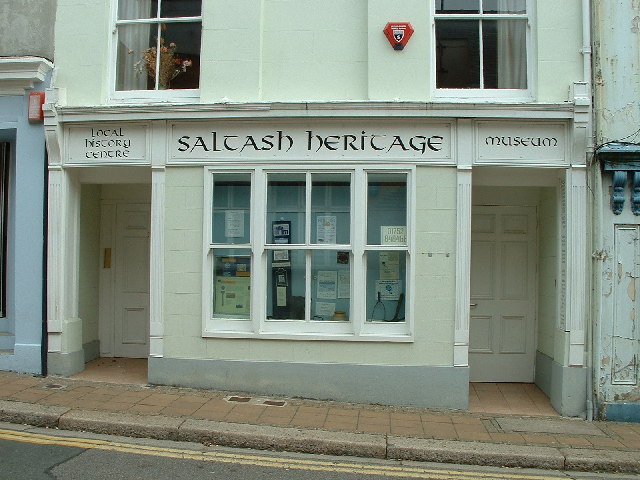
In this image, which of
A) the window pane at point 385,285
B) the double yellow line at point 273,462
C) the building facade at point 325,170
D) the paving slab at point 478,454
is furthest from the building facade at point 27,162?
the paving slab at point 478,454

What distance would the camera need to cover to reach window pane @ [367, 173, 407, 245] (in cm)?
728

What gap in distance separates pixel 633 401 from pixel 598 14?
4780 mm

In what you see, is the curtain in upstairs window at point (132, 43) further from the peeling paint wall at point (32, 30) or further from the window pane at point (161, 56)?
the peeling paint wall at point (32, 30)

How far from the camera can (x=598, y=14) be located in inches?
275

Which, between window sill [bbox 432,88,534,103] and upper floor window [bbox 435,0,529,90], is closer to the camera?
window sill [bbox 432,88,534,103]

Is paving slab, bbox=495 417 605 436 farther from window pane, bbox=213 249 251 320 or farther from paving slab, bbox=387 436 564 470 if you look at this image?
window pane, bbox=213 249 251 320

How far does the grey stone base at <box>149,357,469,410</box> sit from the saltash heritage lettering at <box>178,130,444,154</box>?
2.77m

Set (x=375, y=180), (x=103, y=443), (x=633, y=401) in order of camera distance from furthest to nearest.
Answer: (x=375, y=180)
(x=633, y=401)
(x=103, y=443)

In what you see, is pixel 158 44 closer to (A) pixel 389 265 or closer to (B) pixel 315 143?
(B) pixel 315 143

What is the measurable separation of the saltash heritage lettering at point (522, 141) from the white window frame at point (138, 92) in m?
3.94

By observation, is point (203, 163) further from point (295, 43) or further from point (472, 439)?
point (472, 439)

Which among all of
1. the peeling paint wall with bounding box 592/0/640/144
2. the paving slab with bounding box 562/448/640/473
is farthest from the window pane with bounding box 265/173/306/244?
the paving slab with bounding box 562/448/640/473

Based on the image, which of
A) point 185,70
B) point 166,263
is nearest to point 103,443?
point 166,263

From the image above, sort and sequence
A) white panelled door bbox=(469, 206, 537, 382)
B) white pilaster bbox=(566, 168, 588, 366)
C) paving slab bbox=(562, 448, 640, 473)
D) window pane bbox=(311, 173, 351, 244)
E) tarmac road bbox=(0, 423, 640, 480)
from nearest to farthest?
tarmac road bbox=(0, 423, 640, 480) < paving slab bbox=(562, 448, 640, 473) < white pilaster bbox=(566, 168, 588, 366) < window pane bbox=(311, 173, 351, 244) < white panelled door bbox=(469, 206, 537, 382)
